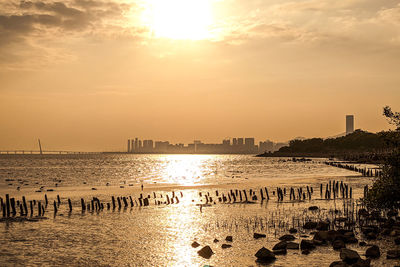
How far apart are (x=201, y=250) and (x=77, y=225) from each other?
1515cm

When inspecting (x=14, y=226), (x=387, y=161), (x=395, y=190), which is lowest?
(x=14, y=226)

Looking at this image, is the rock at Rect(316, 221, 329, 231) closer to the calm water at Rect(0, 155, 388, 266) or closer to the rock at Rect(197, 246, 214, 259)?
the calm water at Rect(0, 155, 388, 266)

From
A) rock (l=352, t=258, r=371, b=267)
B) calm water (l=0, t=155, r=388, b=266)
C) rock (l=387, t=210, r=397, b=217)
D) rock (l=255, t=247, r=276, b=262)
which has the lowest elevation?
calm water (l=0, t=155, r=388, b=266)

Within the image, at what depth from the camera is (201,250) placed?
22.7 metres

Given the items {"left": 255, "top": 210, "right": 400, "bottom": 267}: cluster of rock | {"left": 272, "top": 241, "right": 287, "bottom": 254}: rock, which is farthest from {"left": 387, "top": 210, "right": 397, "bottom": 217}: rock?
{"left": 272, "top": 241, "right": 287, "bottom": 254}: rock

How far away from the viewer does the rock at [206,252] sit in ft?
72.8

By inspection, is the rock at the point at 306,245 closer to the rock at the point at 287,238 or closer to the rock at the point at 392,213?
the rock at the point at 287,238

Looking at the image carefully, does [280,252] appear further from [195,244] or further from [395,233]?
[395,233]

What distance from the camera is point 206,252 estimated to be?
22.4 meters

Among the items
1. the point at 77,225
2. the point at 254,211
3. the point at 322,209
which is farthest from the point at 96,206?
the point at 322,209

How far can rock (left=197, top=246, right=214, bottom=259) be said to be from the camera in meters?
22.2

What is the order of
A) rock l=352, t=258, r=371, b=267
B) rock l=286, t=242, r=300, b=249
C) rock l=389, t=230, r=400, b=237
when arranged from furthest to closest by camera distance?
rock l=389, t=230, r=400, b=237, rock l=286, t=242, r=300, b=249, rock l=352, t=258, r=371, b=267

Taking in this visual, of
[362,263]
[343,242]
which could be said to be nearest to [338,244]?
[343,242]

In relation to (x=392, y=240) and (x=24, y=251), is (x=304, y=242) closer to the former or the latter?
(x=392, y=240)
